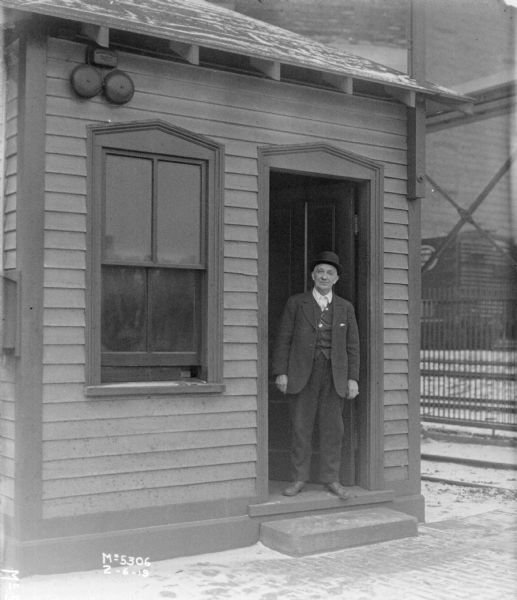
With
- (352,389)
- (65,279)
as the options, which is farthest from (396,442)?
(65,279)

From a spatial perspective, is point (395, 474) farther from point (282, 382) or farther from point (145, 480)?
point (145, 480)

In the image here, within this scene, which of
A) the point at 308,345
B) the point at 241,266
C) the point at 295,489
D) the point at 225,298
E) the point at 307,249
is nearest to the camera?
the point at 225,298

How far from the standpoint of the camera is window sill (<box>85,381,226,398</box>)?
5840 mm

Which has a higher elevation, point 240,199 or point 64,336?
point 240,199

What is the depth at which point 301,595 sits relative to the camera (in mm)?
5297

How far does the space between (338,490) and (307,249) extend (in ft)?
7.85

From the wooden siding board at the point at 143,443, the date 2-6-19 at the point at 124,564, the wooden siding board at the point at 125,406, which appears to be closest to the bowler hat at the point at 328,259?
the wooden siding board at the point at 125,406

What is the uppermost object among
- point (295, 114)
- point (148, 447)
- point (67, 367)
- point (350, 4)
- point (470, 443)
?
point (350, 4)

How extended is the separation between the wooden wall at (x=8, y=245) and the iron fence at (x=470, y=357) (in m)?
9.23

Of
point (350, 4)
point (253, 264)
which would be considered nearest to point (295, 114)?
point (253, 264)

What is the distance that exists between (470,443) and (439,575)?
25.1ft

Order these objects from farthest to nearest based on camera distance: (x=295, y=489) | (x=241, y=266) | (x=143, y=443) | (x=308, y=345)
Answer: (x=308, y=345)
(x=295, y=489)
(x=241, y=266)
(x=143, y=443)

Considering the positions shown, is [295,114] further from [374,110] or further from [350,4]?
[350,4]

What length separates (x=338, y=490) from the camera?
698 centimetres
